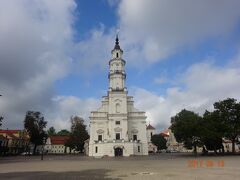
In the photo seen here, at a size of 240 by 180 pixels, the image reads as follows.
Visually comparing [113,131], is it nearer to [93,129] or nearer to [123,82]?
[93,129]

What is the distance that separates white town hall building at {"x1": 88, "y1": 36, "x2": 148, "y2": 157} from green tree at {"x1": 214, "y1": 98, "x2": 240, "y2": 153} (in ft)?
76.1

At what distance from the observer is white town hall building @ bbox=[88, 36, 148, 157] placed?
2638 inches

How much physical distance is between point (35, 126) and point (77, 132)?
45.6 feet

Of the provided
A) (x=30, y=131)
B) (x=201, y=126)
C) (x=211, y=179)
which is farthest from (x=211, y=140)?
(x=30, y=131)

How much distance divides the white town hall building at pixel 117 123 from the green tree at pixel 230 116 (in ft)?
76.1

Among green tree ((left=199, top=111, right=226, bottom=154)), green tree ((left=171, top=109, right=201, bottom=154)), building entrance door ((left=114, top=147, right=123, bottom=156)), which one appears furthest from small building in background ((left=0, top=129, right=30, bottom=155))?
green tree ((left=199, top=111, right=226, bottom=154))

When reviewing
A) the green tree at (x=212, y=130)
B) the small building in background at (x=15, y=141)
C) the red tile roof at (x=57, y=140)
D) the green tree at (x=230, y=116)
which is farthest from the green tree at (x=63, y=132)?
the green tree at (x=230, y=116)

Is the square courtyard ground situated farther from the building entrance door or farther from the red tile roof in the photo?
the red tile roof

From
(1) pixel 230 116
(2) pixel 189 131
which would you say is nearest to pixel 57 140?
Result: (2) pixel 189 131

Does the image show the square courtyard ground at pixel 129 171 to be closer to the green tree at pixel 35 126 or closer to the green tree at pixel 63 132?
the green tree at pixel 35 126

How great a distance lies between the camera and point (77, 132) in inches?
3487

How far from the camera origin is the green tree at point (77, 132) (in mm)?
88375

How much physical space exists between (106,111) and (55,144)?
69.4m

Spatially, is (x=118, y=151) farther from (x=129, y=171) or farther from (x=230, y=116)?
(x=129, y=171)
